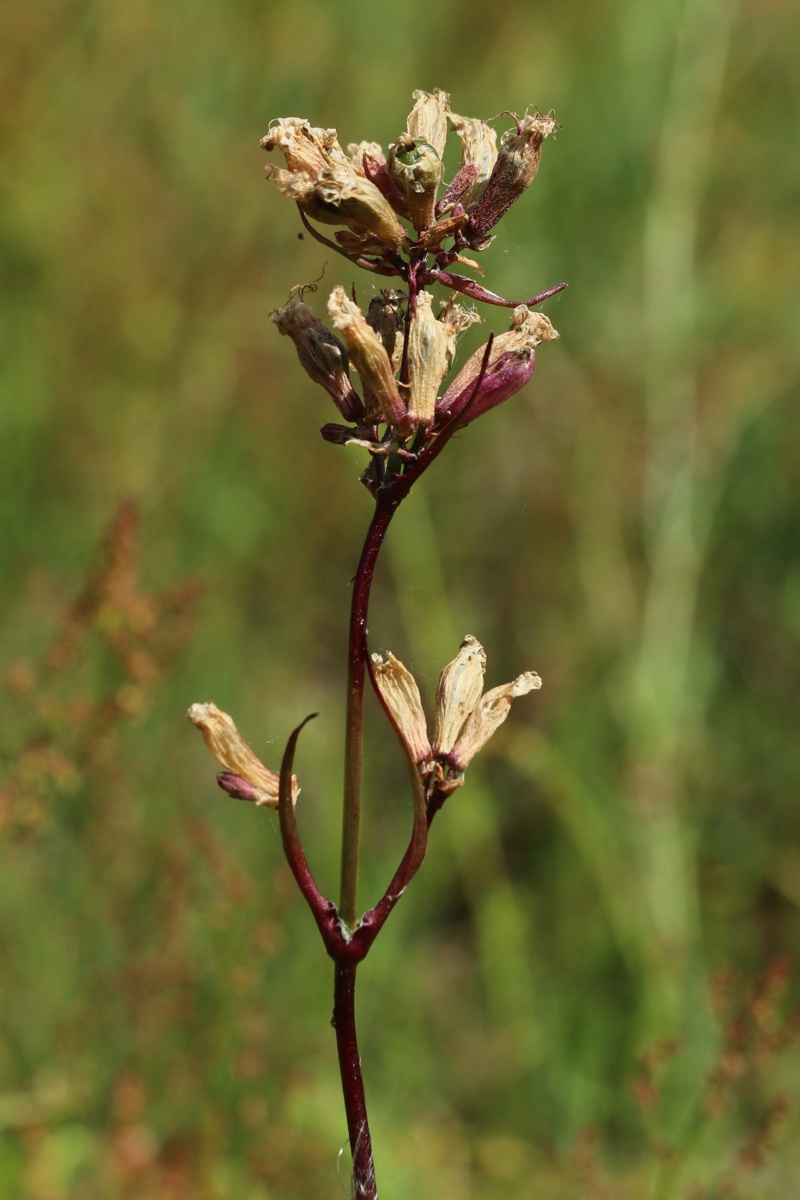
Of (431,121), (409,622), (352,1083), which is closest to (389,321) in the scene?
(431,121)

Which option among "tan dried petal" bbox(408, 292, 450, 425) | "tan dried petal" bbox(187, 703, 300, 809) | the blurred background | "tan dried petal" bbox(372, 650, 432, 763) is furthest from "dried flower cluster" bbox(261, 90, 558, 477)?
the blurred background

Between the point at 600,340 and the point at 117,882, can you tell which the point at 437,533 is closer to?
the point at 600,340

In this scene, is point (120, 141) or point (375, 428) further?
point (120, 141)

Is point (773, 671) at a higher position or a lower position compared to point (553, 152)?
lower

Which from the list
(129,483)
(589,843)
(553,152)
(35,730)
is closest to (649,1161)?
(589,843)

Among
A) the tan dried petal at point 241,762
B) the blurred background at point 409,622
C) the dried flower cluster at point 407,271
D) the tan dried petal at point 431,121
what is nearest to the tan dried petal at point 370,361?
the dried flower cluster at point 407,271

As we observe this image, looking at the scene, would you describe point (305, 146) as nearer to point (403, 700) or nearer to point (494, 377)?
point (494, 377)
